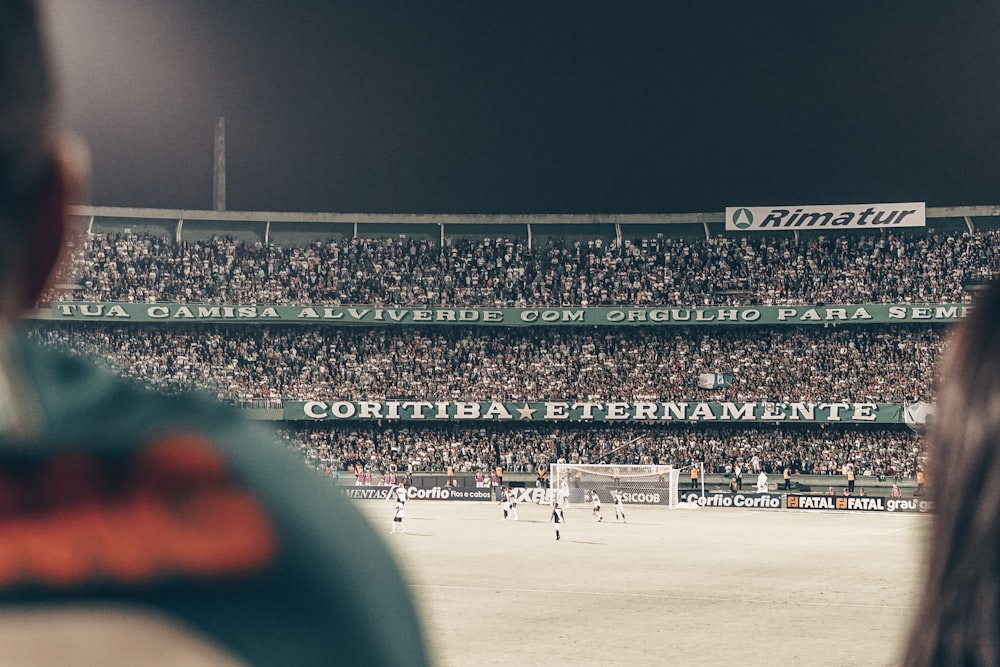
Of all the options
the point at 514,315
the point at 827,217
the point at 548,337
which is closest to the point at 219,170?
the point at 514,315

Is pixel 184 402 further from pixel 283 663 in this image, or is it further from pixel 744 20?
pixel 744 20

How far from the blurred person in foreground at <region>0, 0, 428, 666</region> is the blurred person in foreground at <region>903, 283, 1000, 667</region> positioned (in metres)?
0.77

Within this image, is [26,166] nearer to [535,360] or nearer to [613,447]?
[613,447]

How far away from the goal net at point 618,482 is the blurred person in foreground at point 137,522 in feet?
166

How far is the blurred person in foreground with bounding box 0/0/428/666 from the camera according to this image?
0.80 meters

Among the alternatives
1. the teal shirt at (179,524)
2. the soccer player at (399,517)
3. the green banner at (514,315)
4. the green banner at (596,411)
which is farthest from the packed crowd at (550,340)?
the teal shirt at (179,524)

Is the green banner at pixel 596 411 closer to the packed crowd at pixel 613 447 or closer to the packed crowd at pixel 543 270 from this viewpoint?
the packed crowd at pixel 613 447

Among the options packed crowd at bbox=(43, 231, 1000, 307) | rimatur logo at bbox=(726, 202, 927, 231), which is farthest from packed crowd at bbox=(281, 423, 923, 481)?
rimatur logo at bbox=(726, 202, 927, 231)

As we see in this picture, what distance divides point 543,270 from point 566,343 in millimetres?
6667

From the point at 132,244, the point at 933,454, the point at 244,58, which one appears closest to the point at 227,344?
the point at 132,244

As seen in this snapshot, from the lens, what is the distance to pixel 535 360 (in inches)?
2653

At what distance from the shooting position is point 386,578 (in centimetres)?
89

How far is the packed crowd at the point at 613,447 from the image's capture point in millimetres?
58312

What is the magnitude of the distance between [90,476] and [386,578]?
0.83 ft
